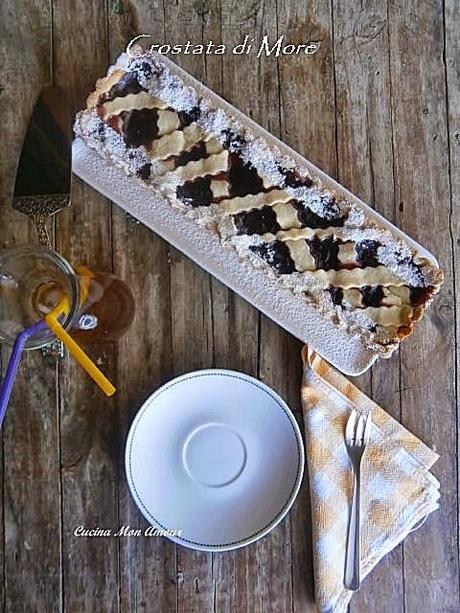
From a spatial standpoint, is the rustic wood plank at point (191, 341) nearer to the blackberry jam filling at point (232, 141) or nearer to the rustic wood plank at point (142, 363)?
the rustic wood plank at point (142, 363)

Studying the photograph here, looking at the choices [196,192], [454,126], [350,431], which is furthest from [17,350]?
[454,126]

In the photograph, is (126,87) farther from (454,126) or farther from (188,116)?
(454,126)

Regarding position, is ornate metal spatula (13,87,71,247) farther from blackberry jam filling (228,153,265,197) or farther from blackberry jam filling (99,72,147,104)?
blackberry jam filling (228,153,265,197)

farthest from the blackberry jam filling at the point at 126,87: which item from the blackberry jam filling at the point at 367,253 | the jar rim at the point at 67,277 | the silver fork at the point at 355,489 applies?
the silver fork at the point at 355,489

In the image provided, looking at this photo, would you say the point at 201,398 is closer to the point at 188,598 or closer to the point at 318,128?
the point at 188,598

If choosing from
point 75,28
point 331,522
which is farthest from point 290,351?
point 75,28

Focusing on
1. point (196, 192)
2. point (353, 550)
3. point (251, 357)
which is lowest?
point (353, 550)
